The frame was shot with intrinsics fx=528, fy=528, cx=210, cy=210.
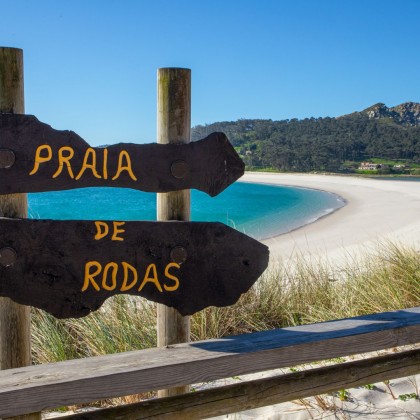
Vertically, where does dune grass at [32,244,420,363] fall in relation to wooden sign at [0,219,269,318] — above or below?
below

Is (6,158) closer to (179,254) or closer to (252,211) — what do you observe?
(179,254)

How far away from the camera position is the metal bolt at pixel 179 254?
6.88ft

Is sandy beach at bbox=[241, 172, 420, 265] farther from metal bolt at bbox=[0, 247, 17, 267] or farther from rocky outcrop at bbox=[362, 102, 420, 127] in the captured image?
rocky outcrop at bbox=[362, 102, 420, 127]

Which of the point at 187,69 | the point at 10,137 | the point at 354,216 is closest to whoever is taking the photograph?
the point at 10,137

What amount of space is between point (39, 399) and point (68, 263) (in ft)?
1.69

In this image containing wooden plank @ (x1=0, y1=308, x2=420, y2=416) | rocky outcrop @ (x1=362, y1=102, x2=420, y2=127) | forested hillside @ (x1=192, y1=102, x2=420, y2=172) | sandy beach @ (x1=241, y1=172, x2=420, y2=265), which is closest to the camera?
wooden plank @ (x1=0, y1=308, x2=420, y2=416)

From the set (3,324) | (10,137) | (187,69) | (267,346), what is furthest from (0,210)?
(267,346)

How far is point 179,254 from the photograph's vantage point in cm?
211

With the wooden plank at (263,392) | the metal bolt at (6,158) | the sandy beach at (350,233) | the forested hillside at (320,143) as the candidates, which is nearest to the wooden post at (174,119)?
the wooden plank at (263,392)

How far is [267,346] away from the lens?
200cm

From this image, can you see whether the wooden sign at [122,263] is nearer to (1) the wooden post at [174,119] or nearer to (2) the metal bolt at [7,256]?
(2) the metal bolt at [7,256]

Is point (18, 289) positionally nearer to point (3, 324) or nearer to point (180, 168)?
point (3, 324)

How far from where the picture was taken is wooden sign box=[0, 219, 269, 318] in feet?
6.44

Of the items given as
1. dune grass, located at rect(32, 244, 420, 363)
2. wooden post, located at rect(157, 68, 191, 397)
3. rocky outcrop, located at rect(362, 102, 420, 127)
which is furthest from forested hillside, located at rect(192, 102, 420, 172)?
wooden post, located at rect(157, 68, 191, 397)
